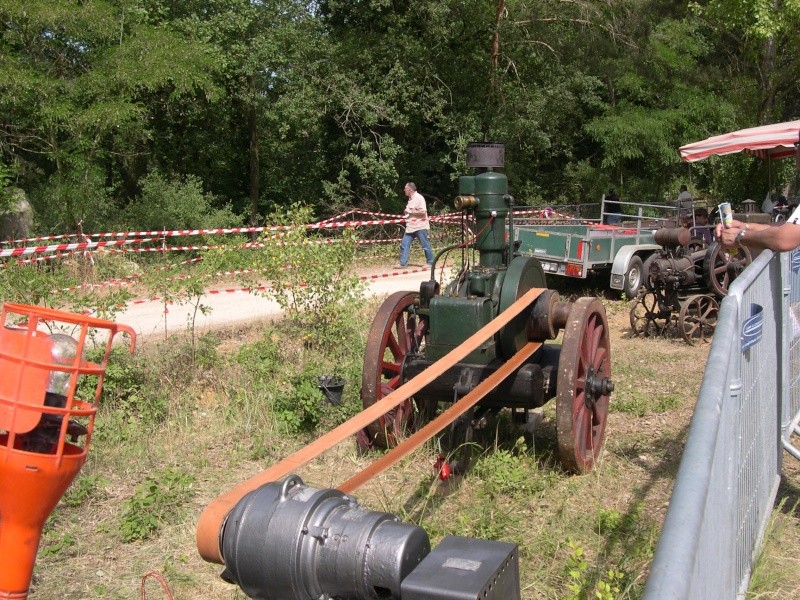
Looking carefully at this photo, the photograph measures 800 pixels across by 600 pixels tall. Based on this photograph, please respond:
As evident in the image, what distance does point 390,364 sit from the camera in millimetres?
5773

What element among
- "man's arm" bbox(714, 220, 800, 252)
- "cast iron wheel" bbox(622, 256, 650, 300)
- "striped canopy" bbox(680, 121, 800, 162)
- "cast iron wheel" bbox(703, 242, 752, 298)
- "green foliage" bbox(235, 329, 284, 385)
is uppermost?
"striped canopy" bbox(680, 121, 800, 162)

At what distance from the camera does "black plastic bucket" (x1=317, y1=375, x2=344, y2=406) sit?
6430 mm

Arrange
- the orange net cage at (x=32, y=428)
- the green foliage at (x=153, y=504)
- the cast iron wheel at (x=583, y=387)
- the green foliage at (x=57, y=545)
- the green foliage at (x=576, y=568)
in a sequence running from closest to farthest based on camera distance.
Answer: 1. the orange net cage at (x=32, y=428)
2. the green foliage at (x=576, y=568)
3. the green foliage at (x=57, y=545)
4. the green foliage at (x=153, y=504)
5. the cast iron wheel at (x=583, y=387)

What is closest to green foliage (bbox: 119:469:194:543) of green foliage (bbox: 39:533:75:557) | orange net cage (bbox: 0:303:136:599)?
green foliage (bbox: 39:533:75:557)

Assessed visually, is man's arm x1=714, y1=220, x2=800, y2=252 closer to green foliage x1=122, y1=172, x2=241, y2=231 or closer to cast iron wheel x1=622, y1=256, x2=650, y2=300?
cast iron wheel x1=622, y1=256, x2=650, y2=300

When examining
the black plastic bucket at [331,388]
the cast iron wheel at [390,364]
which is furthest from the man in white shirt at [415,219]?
the cast iron wheel at [390,364]

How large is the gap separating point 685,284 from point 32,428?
8.84 metres

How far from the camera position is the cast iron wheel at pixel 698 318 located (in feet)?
31.1

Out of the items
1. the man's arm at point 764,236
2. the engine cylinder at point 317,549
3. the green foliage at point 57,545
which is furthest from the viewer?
the green foliage at point 57,545

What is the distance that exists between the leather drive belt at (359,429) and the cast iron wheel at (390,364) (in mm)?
879

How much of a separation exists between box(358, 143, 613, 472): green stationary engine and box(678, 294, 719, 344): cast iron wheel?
4.06 m

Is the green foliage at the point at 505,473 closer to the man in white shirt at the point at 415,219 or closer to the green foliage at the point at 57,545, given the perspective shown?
the green foliage at the point at 57,545

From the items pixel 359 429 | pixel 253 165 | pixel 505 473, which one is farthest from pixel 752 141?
pixel 253 165

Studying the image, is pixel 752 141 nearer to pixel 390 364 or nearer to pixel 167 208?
pixel 390 364
